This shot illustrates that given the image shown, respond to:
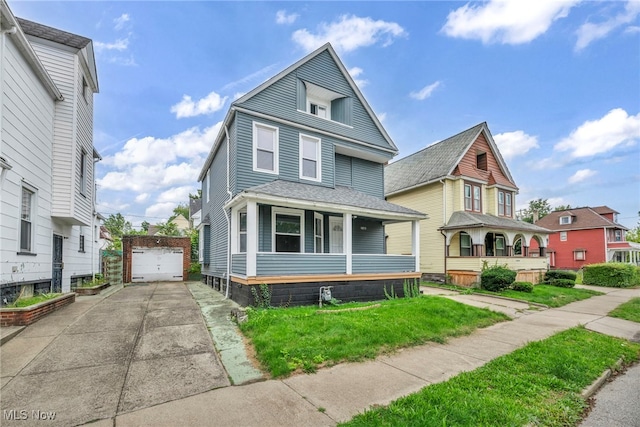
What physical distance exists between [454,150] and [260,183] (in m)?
13.2

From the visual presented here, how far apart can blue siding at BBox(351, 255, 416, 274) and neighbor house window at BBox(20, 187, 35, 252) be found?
8942 millimetres

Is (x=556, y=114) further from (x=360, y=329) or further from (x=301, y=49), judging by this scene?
(x=360, y=329)

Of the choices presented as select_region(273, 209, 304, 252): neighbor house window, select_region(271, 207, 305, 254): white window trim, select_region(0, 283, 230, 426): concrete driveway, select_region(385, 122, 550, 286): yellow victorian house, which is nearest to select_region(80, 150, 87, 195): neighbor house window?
select_region(0, 283, 230, 426): concrete driveway

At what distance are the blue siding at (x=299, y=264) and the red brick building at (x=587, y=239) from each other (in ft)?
108

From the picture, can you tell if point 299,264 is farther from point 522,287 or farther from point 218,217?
point 522,287

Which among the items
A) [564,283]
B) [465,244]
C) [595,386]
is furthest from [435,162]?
[595,386]

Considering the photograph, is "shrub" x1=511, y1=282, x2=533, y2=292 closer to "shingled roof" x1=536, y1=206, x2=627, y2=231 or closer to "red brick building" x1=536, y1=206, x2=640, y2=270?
"red brick building" x1=536, y1=206, x2=640, y2=270

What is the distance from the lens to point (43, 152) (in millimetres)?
8758

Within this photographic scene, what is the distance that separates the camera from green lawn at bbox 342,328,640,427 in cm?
325

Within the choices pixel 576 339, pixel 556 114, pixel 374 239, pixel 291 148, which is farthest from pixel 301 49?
pixel 556 114

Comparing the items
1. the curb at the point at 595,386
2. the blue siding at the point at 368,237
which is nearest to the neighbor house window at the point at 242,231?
the blue siding at the point at 368,237

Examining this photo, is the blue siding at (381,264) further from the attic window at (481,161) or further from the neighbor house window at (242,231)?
Answer: the attic window at (481,161)

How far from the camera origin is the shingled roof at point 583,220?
1264 inches

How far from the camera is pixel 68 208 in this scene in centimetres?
946
